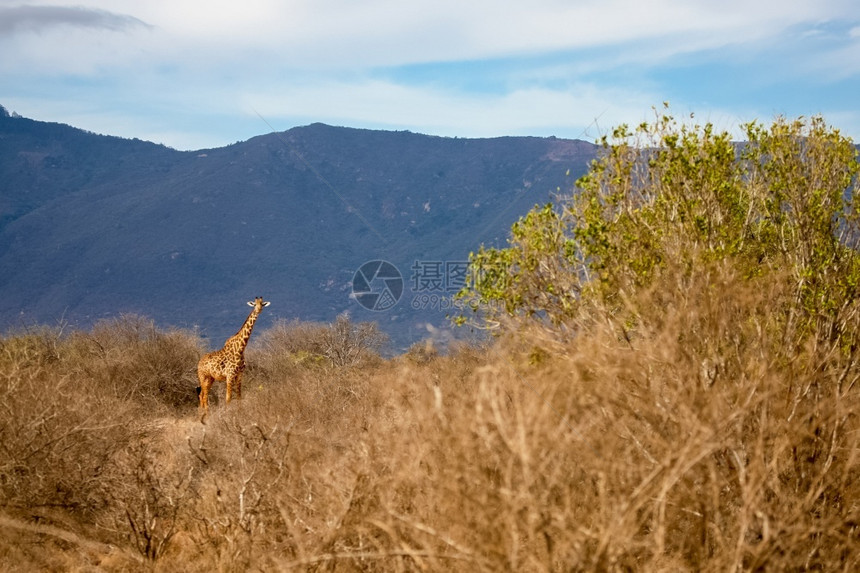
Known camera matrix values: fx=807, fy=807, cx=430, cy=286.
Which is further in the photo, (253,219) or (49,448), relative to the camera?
(253,219)

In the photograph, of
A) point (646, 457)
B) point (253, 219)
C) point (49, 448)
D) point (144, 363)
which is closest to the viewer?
point (646, 457)

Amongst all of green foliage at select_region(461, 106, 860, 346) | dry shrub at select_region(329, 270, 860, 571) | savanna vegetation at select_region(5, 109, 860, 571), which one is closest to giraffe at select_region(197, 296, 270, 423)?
savanna vegetation at select_region(5, 109, 860, 571)

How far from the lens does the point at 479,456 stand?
16.9 ft

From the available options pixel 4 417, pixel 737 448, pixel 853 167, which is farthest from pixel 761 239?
pixel 4 417

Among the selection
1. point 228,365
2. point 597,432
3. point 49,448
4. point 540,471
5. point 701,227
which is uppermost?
point 701,227

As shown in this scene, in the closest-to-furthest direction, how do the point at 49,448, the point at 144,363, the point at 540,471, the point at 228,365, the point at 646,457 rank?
the point at 540,471
the point at 646,457
the point at 49,448
the point at 228,365
the point at 144,363

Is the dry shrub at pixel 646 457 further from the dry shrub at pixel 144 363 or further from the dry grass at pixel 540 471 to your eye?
the dry shrub at pixel 144 363

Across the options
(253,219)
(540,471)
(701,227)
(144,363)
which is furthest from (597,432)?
(253,219)

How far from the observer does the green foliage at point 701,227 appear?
859 centimetres

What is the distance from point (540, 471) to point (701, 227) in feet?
17.3

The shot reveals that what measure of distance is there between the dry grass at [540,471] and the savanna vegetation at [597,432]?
36 millimetres

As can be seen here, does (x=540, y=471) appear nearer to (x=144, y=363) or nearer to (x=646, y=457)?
(x=646, y=457)

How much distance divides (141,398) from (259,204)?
14105 centimetres

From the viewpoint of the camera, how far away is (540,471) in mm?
4520
